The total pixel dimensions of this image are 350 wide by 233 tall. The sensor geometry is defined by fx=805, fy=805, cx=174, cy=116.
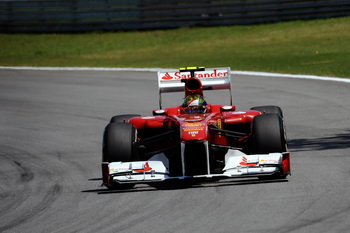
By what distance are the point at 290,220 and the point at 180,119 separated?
3290 mm

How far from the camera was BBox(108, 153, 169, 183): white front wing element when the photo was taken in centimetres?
998

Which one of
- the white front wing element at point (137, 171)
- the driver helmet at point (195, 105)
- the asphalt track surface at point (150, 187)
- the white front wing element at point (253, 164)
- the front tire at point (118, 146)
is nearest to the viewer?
the asphalt track surface at point (150, 187)

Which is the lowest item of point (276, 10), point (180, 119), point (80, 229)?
point (80, 229)

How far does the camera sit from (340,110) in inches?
645

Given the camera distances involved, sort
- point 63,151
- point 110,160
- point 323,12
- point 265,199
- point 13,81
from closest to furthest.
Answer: point 265,199 → point 110,160 → point 63,151 → point 13,81 → point 323,12

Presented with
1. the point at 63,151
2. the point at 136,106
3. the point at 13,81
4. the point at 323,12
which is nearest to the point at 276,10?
the point at 323,12

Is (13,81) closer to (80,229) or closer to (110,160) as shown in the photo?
(110,160)

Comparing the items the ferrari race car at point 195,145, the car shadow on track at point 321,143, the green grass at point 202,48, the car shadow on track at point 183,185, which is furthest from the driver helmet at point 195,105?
the green grass at point 202,48

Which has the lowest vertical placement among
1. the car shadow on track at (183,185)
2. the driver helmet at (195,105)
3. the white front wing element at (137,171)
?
the car shadow on track at (183,185)

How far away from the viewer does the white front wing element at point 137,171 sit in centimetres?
998

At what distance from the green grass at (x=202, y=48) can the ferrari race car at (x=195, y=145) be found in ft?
40.8

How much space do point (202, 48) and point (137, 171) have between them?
21.3 metres

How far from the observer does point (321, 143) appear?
1279 cm

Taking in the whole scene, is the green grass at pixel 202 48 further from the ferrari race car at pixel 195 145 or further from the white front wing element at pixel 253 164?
the white front wing element at pixel 253 164
